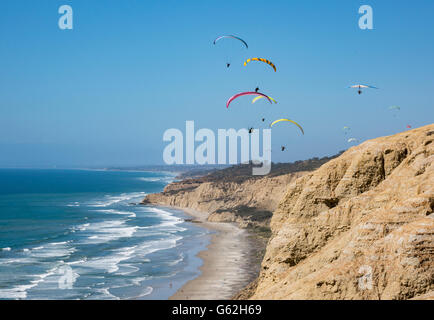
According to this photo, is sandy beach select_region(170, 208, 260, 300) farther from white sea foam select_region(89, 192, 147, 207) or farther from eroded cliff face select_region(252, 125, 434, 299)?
white sea foam select_region(89, 192, 147, 207)

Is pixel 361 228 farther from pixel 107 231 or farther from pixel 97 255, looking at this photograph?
pixel 107 231

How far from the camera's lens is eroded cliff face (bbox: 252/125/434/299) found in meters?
14.6

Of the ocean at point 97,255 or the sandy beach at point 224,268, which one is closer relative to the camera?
the sandy beach at point 224,268

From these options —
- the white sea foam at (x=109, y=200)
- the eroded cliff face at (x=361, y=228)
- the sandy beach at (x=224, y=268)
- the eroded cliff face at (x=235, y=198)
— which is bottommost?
the white sea foam at (x=109, y=200)

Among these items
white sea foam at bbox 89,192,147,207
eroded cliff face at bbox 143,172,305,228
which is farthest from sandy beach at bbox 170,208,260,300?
white sea foam at bbox 89,192,147,207

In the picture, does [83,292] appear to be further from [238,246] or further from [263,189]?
[263,189]

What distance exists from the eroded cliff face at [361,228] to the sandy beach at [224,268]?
1782 centimetres

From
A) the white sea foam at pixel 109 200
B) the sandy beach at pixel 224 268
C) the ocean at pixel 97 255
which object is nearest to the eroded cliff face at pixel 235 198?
the ocean at pixel 97 255

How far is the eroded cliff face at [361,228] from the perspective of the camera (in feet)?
47.8

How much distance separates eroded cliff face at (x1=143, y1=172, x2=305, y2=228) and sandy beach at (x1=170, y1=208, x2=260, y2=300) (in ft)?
42.3

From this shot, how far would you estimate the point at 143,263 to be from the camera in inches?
2031

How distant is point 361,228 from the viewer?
16.4 metres

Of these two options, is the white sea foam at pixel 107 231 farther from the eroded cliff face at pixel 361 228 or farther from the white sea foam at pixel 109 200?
the eroded cliff face at pixel 361 228
